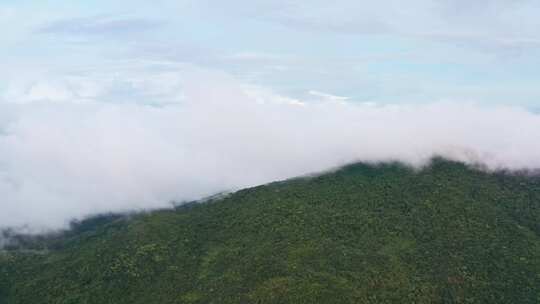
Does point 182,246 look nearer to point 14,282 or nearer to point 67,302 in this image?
point 67,302

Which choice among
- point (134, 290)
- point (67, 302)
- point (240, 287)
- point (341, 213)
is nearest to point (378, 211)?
point (341, 213)

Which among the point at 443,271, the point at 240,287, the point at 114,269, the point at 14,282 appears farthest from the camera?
the point at 14,282

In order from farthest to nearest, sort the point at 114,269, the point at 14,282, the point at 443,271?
1. the point at 14,282
2. the point at 114,269
3. the point at 443,271

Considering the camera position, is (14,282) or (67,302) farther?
(14,282)

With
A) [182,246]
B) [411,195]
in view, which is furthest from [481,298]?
[182,246]

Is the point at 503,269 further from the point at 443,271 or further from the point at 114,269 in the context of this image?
the point at 114,269

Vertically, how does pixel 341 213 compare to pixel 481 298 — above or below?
above
